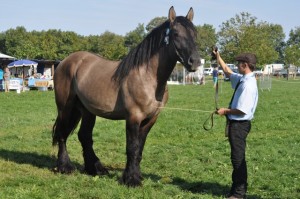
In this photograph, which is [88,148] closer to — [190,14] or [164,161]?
[164,161]

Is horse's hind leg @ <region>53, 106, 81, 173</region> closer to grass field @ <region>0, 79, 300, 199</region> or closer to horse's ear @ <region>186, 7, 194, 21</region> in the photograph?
grass field @ <region>0, 79, 300, 199</region>

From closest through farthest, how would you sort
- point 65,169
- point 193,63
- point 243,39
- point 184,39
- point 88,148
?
point 193,63
point 184,39
point 65,169
point 88,148
point 243,39

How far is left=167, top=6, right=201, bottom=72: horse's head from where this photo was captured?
5.14 metres

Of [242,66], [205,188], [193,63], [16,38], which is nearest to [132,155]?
[205,188]

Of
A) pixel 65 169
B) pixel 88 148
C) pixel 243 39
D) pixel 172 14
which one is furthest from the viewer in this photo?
pixel 243 39

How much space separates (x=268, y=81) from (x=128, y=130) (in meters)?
27.3

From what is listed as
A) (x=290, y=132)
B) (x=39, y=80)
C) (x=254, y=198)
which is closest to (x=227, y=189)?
(x=254, y=198)

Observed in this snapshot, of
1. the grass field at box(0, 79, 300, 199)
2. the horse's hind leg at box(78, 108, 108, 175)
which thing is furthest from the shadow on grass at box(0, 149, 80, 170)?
the horse's hind leg at box(78, 108, 108, 175)

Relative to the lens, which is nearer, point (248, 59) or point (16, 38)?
point (248, 59)

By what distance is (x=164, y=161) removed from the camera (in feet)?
24.7

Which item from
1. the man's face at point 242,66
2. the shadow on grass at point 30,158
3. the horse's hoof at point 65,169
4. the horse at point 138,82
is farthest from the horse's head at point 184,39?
the shadow on grass at point 30,158

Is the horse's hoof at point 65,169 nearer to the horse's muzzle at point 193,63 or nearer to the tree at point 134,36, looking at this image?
the horse's muzzle at point 193,63

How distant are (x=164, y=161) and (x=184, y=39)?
9.89 ft

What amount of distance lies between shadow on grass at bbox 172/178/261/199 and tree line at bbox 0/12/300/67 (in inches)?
959
